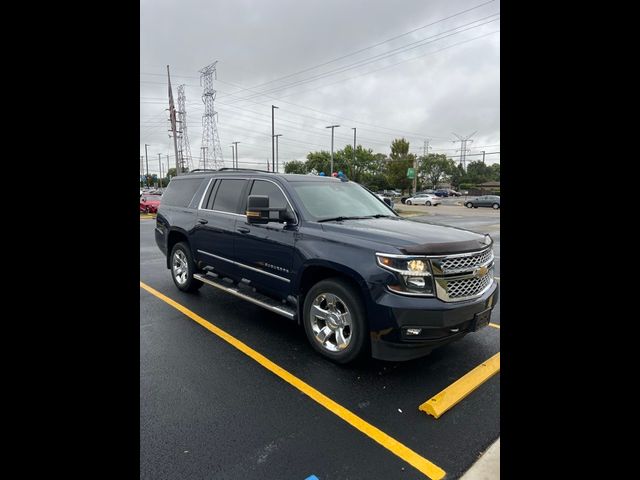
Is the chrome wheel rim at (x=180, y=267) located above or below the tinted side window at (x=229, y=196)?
below

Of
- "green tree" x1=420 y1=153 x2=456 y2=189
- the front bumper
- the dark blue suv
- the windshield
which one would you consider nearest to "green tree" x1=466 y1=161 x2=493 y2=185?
"green tree" x1=420 y1=153 x2=456 y2=189

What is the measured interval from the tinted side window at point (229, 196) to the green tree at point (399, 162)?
231 feet

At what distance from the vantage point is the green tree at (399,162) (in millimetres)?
73188

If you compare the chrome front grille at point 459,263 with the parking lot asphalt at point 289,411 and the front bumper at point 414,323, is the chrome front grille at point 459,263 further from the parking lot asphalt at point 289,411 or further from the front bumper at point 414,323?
the parking lot asphalt at point 289,411

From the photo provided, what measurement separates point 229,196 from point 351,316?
2639 millimetres

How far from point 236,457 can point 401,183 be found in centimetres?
7464

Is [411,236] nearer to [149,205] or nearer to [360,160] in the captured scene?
[149,205]

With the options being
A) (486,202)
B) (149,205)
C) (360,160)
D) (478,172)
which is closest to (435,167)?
(478,172)

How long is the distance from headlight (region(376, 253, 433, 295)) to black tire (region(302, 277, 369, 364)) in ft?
1.27

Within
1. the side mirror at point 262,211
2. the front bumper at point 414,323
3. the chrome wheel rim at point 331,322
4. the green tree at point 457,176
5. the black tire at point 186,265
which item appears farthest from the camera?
the green tree at point 457,176

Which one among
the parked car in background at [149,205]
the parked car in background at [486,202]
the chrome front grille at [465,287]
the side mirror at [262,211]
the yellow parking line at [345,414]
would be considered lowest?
the yellow parking line at [345,414]

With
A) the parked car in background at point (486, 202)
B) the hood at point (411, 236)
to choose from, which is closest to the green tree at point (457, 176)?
the parked car in background at point (486, 202)
